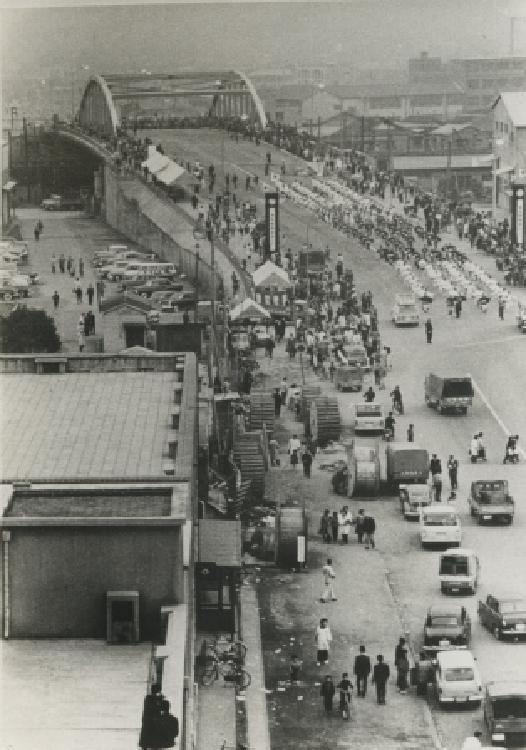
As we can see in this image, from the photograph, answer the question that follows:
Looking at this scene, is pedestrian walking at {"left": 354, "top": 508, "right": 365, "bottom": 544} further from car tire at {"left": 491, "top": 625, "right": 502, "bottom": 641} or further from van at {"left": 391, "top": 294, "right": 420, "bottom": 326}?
van at {"left": 391, "top": 294, "right": 420, "bottom": 326}

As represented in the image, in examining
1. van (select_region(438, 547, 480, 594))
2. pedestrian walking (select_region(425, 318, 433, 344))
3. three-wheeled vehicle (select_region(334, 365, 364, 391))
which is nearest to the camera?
van (select_region(438, 547, 480, 594))

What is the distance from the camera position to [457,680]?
39.8 m

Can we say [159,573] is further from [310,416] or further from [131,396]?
[310,416]

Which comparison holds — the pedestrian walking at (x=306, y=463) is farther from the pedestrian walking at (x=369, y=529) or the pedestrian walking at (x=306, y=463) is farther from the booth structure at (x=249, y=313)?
the booth structure at (x=249, y=313)

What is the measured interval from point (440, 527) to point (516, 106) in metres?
89.6

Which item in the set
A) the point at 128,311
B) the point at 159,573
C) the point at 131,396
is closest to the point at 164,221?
the point at 128,311

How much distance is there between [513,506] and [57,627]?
2367cm

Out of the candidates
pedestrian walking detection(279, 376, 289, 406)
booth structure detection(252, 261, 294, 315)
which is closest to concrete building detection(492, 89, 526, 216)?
booth structure detection(252, 261, 294, 315)

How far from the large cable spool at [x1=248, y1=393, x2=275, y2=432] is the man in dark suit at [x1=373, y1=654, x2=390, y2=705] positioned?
25.8 meters

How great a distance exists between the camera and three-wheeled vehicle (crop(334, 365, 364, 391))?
74.9m

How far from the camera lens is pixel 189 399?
52.0 meters

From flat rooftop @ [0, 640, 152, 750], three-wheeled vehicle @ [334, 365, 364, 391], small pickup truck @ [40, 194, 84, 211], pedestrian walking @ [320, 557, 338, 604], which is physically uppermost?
flat rooftop @ [0, 640, 152, 750]

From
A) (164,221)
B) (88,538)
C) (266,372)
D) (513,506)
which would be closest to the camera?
(88,538)

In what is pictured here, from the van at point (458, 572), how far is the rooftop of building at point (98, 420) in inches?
266
